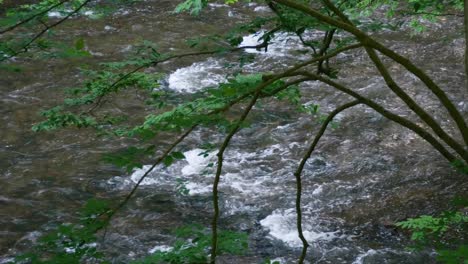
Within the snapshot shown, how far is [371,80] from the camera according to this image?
1062cm

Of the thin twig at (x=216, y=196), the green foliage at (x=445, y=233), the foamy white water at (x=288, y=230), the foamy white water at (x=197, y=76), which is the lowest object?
the foamy white water at (x=197, y=76)

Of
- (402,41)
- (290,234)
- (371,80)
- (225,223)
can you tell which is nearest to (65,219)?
(225,223)

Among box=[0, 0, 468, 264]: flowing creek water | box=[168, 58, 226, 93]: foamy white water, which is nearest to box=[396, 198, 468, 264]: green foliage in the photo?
box=[0, 0, 468, 264]: flowing creek water

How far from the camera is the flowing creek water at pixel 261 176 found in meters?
7.00

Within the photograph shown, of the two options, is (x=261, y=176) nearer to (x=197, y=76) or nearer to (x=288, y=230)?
(x=288, y=230)

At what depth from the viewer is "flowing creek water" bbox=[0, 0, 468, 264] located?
7.00 metres

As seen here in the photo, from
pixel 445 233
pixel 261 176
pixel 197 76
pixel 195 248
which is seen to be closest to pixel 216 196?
pixel 195 248

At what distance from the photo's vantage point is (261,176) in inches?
328

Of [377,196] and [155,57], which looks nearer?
[155,57]

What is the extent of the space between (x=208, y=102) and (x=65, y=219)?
4.68 meters

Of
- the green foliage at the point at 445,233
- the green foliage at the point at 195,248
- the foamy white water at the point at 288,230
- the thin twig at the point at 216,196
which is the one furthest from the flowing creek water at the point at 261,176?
the thin twig at the point at 216,196

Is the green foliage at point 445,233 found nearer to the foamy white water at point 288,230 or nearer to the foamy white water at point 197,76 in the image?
the foamy white water at point 288,230

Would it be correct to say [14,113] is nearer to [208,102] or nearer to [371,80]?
[371,80]

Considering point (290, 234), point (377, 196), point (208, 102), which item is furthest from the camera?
point (377, 196)
